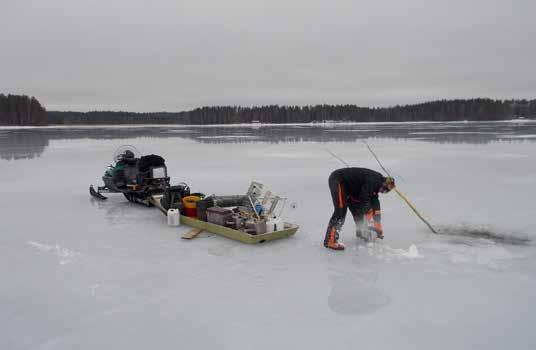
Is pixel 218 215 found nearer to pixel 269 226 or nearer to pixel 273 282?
pixel 269 226

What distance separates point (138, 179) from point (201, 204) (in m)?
2.58

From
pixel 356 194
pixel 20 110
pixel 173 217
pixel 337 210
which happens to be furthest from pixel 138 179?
pixel 20 110

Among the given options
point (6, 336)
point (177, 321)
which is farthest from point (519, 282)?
point (6, 336)

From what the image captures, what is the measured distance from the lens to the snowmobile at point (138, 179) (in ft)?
27.4

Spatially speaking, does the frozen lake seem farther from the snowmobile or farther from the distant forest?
the distant forest

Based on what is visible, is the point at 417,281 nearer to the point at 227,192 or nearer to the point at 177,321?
the point at 177,321

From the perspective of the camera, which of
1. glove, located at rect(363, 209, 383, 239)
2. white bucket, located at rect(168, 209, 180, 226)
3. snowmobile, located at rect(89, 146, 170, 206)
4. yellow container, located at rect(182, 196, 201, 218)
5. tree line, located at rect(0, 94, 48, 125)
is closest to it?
glove, located at rect(363, 209, 383, 239)

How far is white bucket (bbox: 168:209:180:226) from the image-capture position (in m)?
6.68

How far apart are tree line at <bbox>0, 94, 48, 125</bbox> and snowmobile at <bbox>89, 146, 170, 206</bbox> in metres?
86.5

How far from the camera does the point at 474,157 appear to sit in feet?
51.5

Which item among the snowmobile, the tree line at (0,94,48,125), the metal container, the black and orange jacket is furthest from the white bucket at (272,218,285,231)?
the tree line at (0,94,48,125)

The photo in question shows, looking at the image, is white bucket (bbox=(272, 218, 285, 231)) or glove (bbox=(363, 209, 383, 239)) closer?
glove (bbox=(363, 209, 383, 239))

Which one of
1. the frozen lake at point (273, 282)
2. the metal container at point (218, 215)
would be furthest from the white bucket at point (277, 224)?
the metal container at point (218, 215)

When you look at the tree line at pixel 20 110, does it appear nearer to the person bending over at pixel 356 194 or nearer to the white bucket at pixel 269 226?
the white bucket at pixel 269 226
